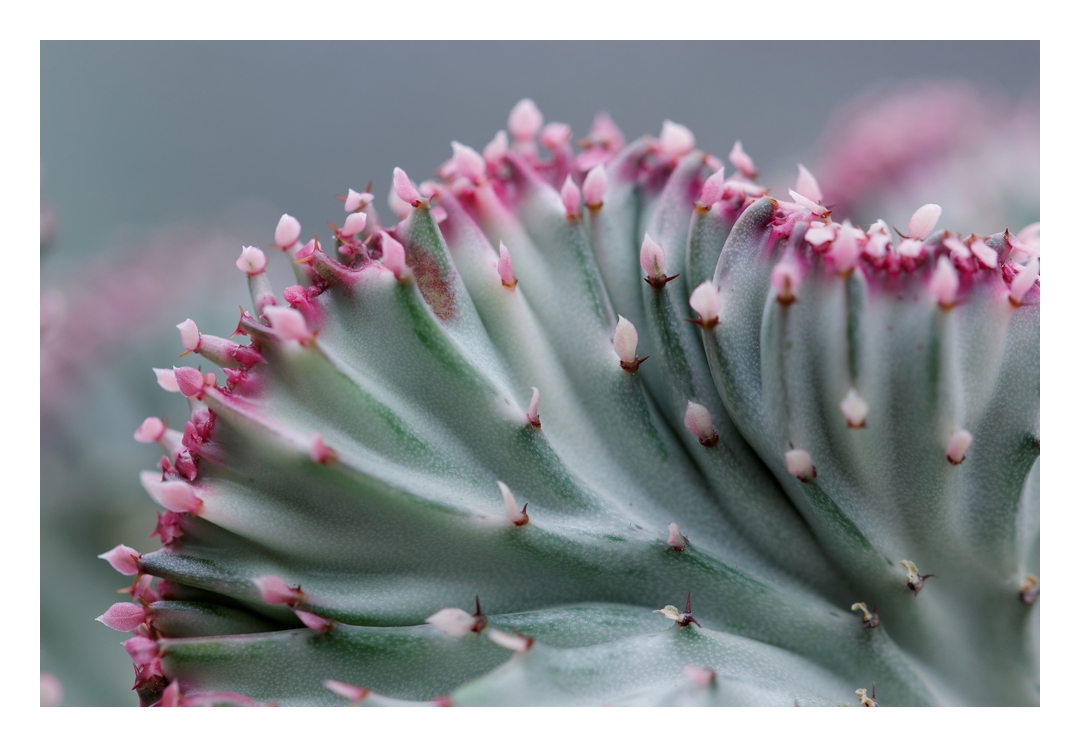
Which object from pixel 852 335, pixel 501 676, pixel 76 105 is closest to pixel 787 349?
pixel 852 335

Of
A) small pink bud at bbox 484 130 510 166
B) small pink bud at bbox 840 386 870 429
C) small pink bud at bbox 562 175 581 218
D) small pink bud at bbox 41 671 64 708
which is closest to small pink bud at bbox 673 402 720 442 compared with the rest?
small pink bud at bbox 840 386 870 429

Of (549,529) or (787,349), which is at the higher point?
(787,349)

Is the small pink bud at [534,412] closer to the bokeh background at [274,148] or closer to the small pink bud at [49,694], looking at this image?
the small pink bud at [49,694]

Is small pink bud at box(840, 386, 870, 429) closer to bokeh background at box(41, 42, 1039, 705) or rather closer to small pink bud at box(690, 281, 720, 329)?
small pink bud at box(690, 281, 720, 329)

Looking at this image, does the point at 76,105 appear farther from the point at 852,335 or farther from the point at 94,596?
the point at 852,335

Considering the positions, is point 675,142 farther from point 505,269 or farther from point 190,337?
point 190,337

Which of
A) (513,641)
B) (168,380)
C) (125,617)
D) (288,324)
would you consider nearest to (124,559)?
(125,617)
